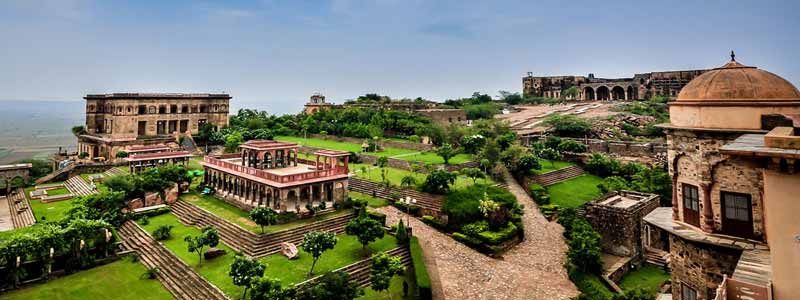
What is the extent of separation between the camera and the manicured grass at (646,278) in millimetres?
20078

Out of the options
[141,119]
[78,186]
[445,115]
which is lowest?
[78,186]

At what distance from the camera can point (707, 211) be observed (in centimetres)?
1123

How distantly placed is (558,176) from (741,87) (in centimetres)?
2367

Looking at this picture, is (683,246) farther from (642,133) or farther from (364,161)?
(642,133)

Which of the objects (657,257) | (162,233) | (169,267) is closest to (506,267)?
(657,257)

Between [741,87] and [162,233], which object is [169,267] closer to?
[162,233]

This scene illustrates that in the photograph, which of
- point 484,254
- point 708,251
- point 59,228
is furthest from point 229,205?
point 708,251

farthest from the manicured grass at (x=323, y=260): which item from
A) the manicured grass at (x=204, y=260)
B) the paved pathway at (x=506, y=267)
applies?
the paved pathway at (x=506, y=267)

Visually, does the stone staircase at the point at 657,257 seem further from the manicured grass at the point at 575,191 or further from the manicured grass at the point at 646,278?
the manicured grass at the point at 575,191

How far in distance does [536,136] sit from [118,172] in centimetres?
4047

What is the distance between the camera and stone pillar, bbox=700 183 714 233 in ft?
36.7

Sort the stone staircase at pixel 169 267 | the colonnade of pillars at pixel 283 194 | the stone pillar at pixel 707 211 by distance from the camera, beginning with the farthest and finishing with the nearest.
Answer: the colonnade of pillars at pixel 283 194 < the stone staircase at pixel 169 267 < the stone pillar at pixel 707 211

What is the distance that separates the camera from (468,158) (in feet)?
122

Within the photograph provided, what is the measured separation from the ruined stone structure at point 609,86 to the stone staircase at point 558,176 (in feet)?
139
